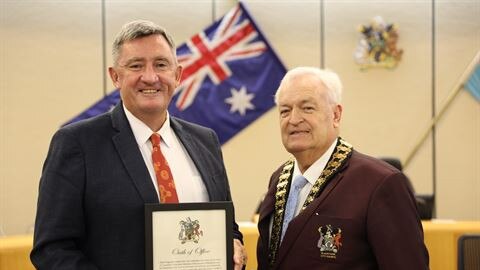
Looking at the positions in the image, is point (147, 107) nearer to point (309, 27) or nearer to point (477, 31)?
point (309, 27)

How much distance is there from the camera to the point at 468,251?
132 inches

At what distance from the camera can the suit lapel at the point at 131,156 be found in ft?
6.75

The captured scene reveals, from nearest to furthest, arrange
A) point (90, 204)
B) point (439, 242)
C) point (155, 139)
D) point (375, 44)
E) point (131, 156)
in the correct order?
point (90, 204)
point (131, 156)
point (155, 139)
point (439, 242)
point (375, 44)

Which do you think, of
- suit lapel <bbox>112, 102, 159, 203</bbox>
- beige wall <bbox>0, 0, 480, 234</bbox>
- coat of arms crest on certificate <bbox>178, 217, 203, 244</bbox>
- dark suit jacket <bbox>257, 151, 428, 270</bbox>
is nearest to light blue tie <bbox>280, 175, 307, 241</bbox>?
dark suit jacket <bbox>257, 151, 428, 270</bbox>

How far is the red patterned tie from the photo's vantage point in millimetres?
2109

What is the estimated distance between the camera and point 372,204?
2.18 m

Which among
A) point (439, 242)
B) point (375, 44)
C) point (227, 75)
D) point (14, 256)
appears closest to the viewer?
point (14, 256)

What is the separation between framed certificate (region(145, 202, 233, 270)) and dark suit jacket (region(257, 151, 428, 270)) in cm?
30

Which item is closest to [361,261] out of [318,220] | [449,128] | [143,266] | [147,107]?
[318,220]

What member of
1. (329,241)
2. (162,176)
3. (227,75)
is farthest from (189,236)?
(227,75)

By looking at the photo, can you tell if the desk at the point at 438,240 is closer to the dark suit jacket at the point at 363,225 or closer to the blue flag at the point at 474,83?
the dark suit jacket at the point at 363,225

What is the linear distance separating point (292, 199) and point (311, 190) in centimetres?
11

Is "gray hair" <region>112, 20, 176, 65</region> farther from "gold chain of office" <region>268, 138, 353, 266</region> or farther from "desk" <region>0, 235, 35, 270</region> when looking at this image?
"desk" <region>0, 235, 35, 270</region>

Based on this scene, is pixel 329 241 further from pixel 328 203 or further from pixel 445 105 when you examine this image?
pixel 445 105
